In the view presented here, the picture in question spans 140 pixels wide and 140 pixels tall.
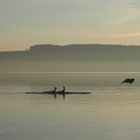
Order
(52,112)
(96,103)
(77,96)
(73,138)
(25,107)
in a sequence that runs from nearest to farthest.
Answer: (73,138) → (52,112) → (25,107) → (96,103) → (77,96)

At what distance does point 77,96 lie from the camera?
270ft

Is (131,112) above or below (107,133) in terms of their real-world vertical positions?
above

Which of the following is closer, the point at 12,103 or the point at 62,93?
the point at 12,103

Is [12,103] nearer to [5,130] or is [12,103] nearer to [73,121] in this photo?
[73,121]

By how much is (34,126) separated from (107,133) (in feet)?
23.1

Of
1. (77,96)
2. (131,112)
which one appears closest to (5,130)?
(131,112)

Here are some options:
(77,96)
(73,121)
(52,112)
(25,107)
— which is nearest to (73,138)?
(73,121)

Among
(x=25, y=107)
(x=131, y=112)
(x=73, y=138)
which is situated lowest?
(x=73, y=138)

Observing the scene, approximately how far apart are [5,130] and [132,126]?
1091 centimetres

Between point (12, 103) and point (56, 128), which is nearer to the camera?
point (56, 128)

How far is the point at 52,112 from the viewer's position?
57.8 m

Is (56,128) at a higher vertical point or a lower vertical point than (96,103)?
lower

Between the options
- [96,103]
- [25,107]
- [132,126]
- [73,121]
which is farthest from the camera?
[96,103]

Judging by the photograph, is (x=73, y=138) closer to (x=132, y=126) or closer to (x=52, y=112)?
(x=132, y=126)
